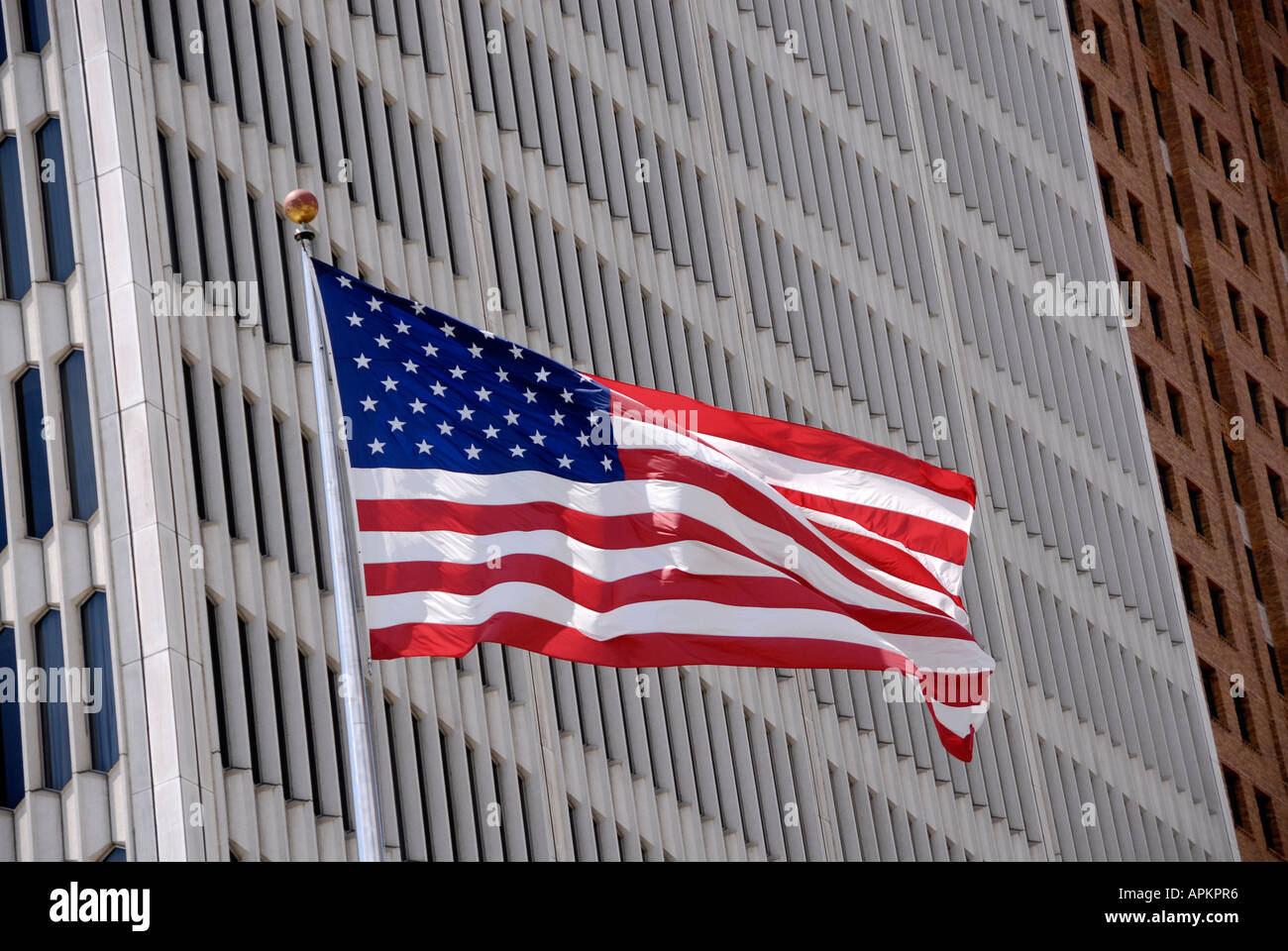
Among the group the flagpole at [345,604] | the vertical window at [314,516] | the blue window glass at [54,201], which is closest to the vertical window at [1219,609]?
the vertical window at [314,516]

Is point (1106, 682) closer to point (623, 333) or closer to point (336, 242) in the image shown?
point (623, 333)

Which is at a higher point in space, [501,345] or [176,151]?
[176,151]

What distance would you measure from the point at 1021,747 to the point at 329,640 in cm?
2411

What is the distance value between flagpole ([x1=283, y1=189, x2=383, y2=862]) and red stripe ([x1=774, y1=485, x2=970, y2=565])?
4.27 meters

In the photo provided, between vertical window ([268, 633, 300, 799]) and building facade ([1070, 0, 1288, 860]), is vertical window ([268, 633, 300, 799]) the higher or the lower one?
the lower one

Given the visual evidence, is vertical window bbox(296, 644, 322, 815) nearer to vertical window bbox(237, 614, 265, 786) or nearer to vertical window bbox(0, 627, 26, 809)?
vertical window bbox(237, 614, 265, 786)

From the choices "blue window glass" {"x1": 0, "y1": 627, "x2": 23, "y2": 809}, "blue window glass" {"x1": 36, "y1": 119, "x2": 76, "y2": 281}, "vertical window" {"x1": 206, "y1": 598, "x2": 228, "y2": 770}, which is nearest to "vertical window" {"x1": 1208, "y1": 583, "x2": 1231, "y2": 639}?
"vertical window" {"x1": 206, "y1": 598, "x2": 228, "y2": 770}

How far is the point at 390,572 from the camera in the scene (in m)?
17.2

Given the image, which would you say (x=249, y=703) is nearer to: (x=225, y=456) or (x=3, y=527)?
(x=225, y=456)

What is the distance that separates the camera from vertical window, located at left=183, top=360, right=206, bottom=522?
32.5 meters

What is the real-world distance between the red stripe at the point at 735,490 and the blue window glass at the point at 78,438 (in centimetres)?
1442

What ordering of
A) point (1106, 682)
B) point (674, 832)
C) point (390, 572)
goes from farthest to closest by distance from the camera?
point (1106, 682), point (674, 832), point (390, 572)
